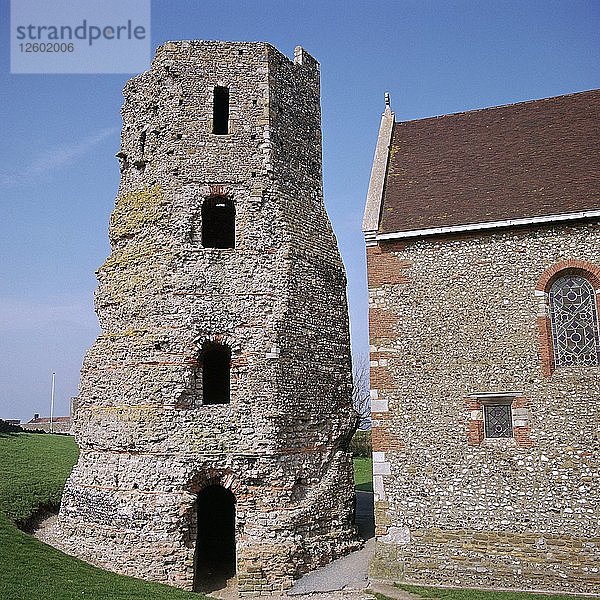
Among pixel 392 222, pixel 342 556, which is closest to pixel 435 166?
pixel 392 222

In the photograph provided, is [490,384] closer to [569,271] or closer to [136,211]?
[569,271]

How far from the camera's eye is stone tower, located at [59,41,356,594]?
1480cm

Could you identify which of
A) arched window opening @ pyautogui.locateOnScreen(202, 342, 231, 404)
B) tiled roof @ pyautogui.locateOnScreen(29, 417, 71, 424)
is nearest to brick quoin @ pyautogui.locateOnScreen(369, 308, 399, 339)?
arched window opening @ pyautogui.locateOnScreen(202, 342, 231, 404)

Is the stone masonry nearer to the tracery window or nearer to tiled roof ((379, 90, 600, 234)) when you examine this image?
the tracery window

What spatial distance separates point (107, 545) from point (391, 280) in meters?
8.60

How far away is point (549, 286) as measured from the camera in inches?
527

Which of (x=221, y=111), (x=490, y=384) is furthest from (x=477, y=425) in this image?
(x=221, y=111)

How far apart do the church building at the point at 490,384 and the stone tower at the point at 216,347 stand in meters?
2.41

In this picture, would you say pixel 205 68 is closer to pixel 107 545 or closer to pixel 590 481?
pixel 107 545

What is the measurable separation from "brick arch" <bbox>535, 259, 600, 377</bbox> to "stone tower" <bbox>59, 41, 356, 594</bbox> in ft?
17.8

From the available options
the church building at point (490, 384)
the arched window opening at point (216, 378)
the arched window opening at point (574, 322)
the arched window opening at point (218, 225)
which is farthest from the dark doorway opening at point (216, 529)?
the arched window opening at point (574, 322)

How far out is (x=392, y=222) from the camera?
1470 centimetres

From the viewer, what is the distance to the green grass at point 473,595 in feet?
40.0

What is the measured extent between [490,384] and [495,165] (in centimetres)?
552
